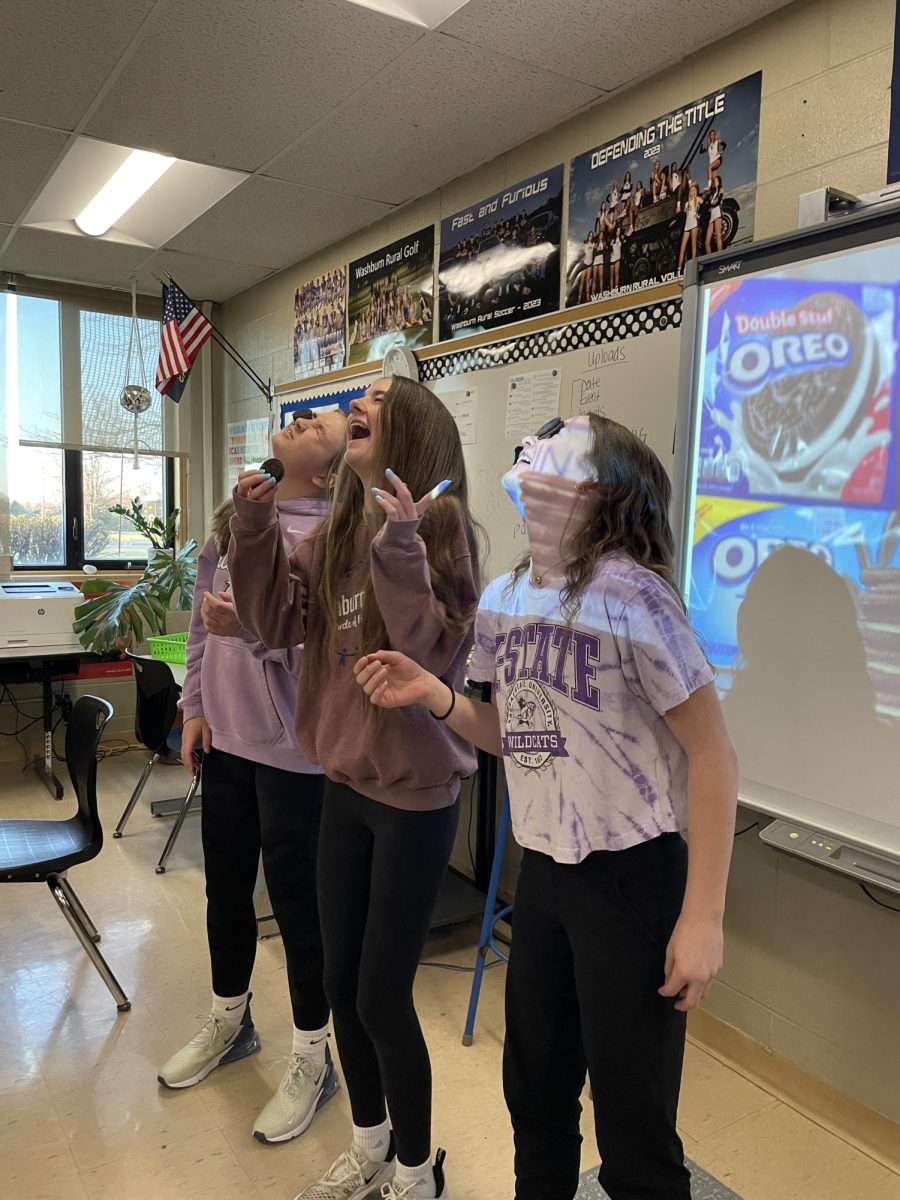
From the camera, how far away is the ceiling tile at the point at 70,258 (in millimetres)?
3833

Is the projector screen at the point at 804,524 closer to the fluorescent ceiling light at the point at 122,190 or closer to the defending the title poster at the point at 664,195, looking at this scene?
the defending the title poster at the point at 664,195

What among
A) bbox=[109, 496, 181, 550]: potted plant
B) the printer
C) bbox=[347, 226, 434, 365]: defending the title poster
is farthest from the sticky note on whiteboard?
bbox=[109, 496, 181, 550]: potted plant

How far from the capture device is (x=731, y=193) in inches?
81.7

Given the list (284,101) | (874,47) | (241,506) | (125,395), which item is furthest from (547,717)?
(125,395)

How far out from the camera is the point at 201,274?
4.28m

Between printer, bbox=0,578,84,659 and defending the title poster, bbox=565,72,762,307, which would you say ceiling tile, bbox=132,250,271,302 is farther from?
defending the title poster, bbox=565,72,762,307

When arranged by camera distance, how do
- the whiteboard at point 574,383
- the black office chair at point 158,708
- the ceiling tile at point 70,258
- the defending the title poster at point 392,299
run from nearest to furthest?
the whiteboard at point 574,383 → the black office chair at point 158,708 → the defending the title poster at point 392,299 → the ceiling tile at point 70,258

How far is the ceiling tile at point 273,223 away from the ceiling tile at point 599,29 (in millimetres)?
1194

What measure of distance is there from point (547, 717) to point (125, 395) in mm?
4193

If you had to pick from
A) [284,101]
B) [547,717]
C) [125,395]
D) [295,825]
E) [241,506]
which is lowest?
[295,825]

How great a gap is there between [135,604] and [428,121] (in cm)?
248

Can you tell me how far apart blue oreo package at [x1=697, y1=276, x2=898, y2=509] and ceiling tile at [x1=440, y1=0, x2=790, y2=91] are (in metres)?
0.67

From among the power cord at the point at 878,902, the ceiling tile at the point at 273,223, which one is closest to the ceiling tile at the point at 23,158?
the ceiling tile at the point at 273,223

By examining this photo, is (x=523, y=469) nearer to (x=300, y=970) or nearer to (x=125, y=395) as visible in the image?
(x=300, y=970)
